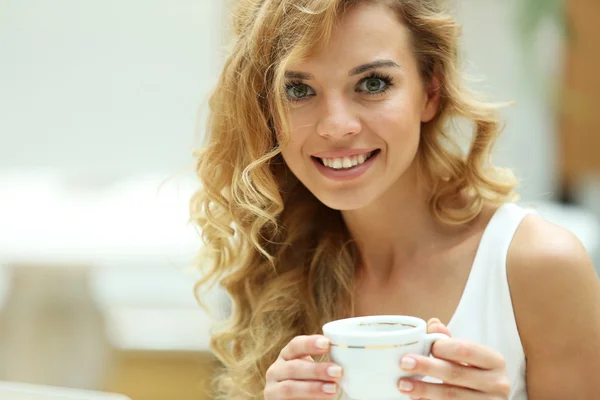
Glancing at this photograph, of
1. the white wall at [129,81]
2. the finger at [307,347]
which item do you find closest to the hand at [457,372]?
the finger at [307,347]

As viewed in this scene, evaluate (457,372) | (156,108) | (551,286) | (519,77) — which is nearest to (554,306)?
(551,286)

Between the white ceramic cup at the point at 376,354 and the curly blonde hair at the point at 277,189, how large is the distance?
1.79 ft

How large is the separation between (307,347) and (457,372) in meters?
0.20

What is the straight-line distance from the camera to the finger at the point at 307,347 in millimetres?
1018

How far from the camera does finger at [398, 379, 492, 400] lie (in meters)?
0.98

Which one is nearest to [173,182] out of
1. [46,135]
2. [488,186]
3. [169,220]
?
[169,220]

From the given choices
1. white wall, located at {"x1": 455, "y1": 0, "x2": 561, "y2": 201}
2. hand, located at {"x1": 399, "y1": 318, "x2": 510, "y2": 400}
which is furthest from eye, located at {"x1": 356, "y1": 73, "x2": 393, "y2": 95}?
white wall, located at {"x1": 455, "y1": 0, "x2": 561, "y2": 201}

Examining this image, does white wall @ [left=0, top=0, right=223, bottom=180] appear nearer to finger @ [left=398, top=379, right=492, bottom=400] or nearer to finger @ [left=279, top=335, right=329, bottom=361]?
finger @ [left=279, top=335, right=329, bottom=361]

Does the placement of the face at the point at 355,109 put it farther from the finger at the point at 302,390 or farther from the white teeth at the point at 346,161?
the finger at the point at 302,390

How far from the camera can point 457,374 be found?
40.2 inches

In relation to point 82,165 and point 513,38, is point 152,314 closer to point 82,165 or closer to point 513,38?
point 82,165

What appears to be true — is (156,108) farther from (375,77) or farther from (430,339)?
(430,339)

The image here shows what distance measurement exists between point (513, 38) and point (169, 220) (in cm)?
179

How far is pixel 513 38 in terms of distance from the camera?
3.68 meters
